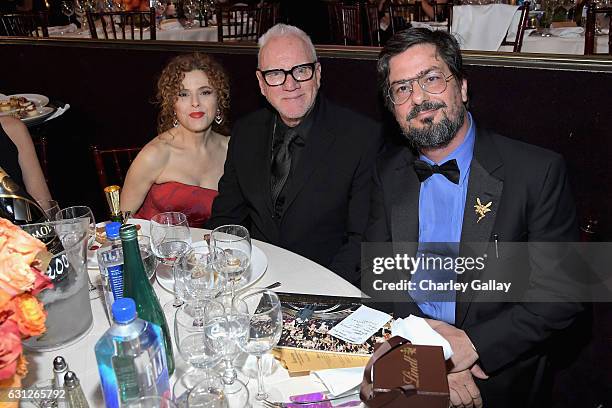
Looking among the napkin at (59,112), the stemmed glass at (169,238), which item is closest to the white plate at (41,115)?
the napkin at (59,112)

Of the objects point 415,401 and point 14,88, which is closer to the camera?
point 415,401

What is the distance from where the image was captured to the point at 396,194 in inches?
80.0

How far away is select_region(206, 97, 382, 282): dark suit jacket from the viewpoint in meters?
2.33

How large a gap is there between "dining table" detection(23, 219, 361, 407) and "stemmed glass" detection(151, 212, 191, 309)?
84 millimetres

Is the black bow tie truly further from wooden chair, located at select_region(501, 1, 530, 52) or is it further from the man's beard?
wooden chair, located at select_region(501, 1, 530, 52)

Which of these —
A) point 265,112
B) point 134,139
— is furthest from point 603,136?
point 134,139

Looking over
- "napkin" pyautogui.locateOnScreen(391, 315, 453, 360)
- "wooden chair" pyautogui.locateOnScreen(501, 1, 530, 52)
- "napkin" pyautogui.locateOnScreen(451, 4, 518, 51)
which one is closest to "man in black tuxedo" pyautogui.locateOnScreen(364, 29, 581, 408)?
"napkin" pyautogui.locateOnScreen(391, 315, 453, 360)

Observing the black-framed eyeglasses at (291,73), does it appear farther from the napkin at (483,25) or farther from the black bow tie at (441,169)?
the napkin at (483,25)

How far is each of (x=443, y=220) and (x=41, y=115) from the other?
2.95 meters

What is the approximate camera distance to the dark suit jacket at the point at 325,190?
2.33 m

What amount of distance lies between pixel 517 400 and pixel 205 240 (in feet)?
3.84

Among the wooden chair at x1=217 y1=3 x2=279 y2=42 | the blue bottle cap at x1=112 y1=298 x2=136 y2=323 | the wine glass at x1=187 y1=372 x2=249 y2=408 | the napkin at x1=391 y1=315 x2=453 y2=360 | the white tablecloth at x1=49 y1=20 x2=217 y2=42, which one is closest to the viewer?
the blue bottle cap at x1=112 y1=298 x2=136 y2=323

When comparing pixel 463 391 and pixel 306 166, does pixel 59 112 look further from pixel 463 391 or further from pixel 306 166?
pixel 463 391

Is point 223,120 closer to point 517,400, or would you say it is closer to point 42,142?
point 42,142
